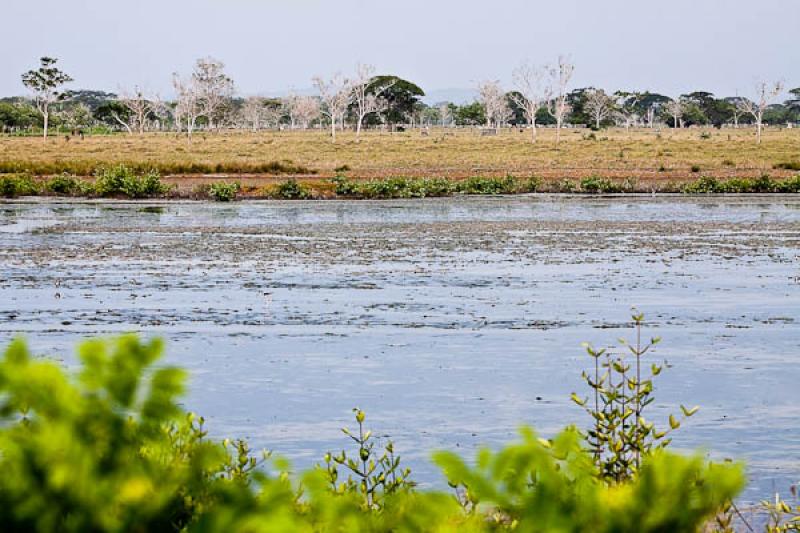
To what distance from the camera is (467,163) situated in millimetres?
77625

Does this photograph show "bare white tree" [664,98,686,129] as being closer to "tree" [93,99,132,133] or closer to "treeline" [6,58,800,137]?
"treeline" [6,58,800,137]

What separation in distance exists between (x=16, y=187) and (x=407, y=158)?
35924 millimetres

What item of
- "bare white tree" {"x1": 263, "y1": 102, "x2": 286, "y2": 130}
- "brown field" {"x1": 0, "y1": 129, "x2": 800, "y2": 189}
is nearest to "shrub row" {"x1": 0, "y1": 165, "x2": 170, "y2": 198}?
"brown field" {"x1": 0, "y1": 129, "x2": 800, "y2": 189}

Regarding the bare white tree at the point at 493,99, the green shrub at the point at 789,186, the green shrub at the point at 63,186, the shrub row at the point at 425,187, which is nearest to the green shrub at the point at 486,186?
the shrub row at the point at 425,187

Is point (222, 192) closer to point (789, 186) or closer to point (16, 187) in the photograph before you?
point (16, 187)

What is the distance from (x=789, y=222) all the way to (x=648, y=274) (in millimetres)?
15373

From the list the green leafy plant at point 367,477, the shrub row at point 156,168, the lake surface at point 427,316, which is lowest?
the lake surface at point 427,316

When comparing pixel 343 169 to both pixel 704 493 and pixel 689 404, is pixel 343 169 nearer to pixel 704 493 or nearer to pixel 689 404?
pixel 689 404

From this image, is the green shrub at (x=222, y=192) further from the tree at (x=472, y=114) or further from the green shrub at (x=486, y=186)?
the tree at (x=472, y=114)

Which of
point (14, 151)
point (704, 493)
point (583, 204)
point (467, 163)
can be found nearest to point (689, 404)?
point (704, 493)

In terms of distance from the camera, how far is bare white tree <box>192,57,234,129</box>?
158 meters

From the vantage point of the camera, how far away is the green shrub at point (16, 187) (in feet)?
166

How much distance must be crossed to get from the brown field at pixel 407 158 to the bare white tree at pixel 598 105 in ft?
179

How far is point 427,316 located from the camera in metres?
→ 17.9
